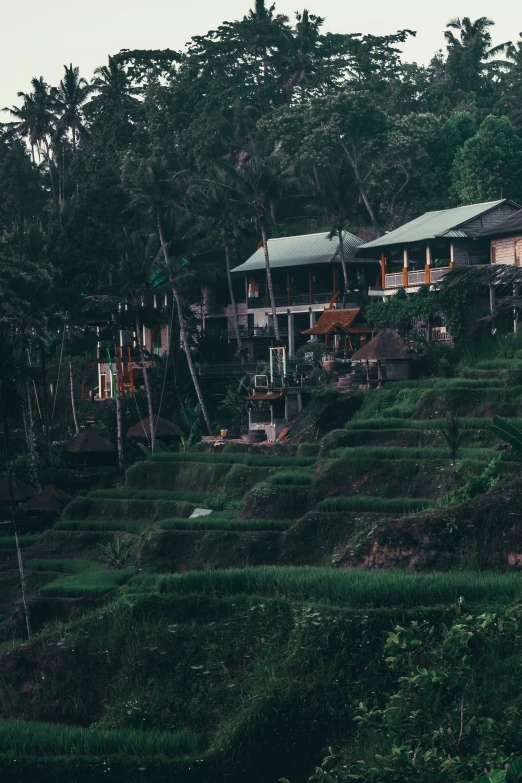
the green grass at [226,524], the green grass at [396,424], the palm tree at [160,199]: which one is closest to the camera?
the green grass at [226,524]

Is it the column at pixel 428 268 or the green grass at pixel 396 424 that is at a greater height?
the column at pixel 428 268

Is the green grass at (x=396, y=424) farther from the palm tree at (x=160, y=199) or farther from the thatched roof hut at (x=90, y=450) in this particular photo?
the palm tree at (x=160, y=199)

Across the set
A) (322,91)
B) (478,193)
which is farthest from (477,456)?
(322,91)

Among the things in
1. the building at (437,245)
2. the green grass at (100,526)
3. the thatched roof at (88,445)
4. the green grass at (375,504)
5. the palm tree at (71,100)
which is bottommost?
the green grass at (100,526)

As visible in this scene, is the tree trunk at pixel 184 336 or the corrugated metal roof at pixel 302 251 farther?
the corrugated metal roof at pixel 302 251

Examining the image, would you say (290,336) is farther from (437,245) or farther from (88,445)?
(88,445)

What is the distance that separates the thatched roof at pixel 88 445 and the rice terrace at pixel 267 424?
0.45ft

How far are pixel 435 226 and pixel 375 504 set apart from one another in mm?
30768

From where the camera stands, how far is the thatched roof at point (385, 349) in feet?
168

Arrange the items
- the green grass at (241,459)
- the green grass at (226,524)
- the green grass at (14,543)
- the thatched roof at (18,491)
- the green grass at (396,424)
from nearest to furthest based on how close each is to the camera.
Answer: the green grass at (226,524) < the green grass at (396,424) < the green grass at (241,459) < the green grass at (14,543) < the thatched roof at (18,491)

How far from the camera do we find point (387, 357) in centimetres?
5125

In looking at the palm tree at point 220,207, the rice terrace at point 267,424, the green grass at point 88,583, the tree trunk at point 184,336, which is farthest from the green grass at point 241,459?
the palm tree at point 220,207

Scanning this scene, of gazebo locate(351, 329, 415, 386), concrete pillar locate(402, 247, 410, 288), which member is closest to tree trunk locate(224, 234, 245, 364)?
concrete pillar locate(402, 247, 410, 288)

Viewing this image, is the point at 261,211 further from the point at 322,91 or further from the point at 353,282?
the point at 322,91
